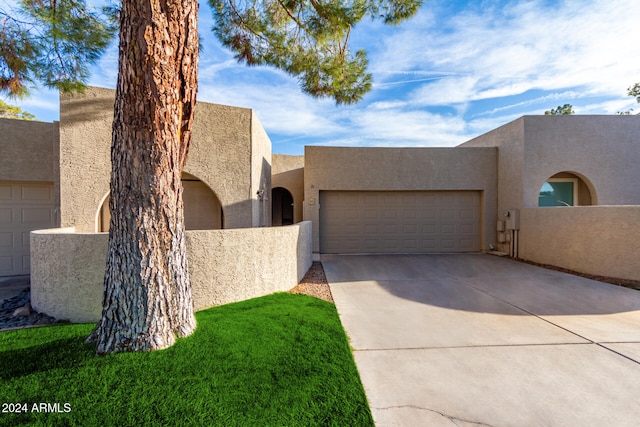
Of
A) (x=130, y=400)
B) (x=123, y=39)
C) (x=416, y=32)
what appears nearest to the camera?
(x=130, y=400)

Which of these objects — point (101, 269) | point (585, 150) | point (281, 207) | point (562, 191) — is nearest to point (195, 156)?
point (101, 269)

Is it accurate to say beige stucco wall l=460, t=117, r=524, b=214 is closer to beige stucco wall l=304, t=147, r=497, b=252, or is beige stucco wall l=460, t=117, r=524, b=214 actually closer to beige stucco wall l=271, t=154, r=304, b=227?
beige stucco wall l=304, t=147, r=497, b=252

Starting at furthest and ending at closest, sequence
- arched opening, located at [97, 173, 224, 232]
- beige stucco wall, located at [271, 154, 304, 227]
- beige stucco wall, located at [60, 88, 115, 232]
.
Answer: beige stucco wall, located at [271, 154, 304, 227] < arched opening, located at [97, 173, 224, 232] < beige stucco wall, located at [60, 88, 115, 232]

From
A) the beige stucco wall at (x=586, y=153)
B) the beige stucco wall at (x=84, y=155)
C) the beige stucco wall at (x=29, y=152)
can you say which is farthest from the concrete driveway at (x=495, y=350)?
the beige stucco wall at (x=29, y=152)

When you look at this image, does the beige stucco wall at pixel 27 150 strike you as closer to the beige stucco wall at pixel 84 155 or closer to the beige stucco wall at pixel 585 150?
the beige stucco wall at pixel 84 155

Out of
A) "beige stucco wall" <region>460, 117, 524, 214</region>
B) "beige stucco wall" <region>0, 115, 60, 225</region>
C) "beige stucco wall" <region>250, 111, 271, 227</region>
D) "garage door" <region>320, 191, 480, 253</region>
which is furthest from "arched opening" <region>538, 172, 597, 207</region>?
"beige stucco wall" <region>0, 115, 60, 225</region>

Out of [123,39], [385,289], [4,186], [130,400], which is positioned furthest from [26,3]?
[385,289]

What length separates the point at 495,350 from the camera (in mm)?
3451

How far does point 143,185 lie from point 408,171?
9321mm

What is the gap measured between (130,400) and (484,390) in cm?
328

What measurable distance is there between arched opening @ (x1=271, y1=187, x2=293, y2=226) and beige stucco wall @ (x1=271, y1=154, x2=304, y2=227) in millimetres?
2884

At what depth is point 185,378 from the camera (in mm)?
2695

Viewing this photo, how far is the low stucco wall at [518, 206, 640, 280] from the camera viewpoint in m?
6.76

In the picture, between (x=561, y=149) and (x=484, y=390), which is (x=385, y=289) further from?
(x=561, y=149)
